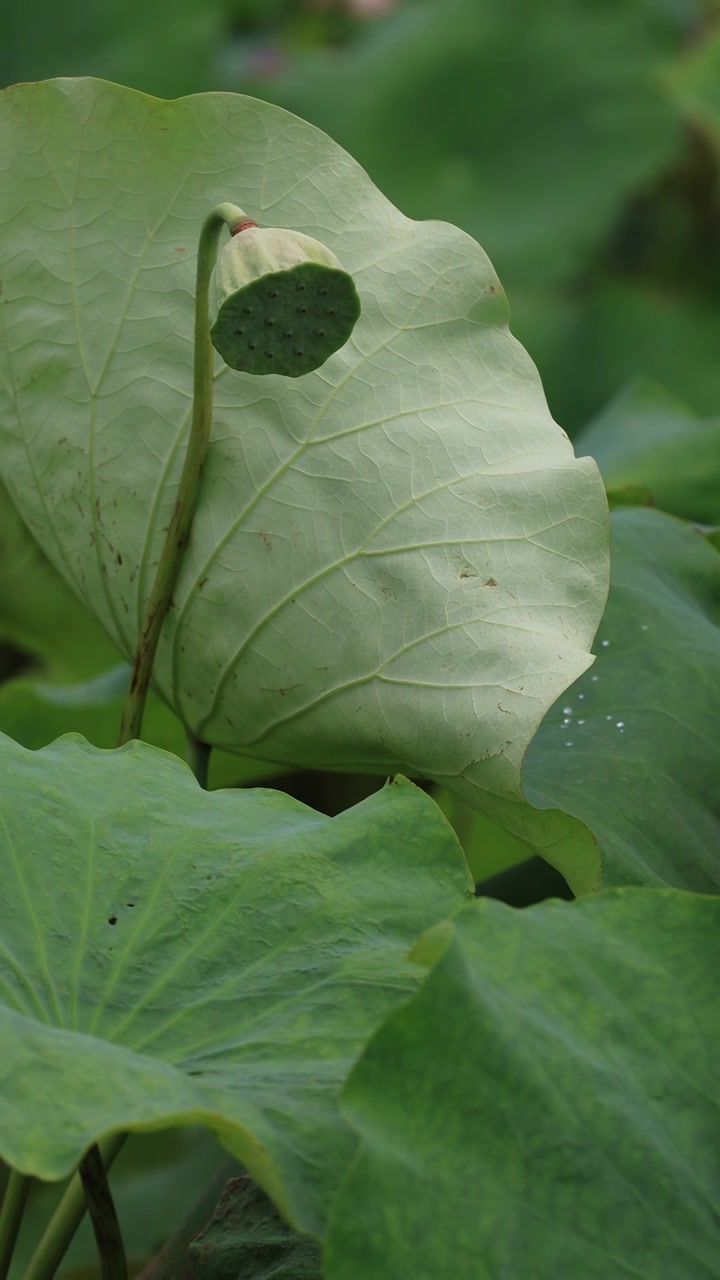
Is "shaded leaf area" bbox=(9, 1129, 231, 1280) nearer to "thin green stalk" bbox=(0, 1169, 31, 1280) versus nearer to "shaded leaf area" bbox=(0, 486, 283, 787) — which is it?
"shaded leaf area" bbox=(0, 486, 283, 787)

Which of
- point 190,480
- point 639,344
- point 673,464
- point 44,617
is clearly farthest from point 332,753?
point 639,344

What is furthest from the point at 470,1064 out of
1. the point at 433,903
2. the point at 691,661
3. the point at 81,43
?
the point at 81,43

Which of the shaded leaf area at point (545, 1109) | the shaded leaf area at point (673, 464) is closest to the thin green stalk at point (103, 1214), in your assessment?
the shaded leaf area at point (545, 1109)

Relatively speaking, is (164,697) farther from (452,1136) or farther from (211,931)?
(452,1136)

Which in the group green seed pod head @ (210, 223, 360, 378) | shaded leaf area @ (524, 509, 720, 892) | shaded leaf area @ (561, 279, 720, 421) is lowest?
shaded leaf area @ (561, 279, 720, 421)

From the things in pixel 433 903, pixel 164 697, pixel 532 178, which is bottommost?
pixel 532 178

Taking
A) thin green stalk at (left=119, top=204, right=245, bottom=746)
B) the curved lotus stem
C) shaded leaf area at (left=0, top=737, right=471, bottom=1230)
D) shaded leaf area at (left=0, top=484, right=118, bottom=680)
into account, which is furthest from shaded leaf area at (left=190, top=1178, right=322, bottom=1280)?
shaded leaf area at (left=0, top=484, right=118, bottom=680)

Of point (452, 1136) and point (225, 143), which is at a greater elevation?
point (225, 143)
